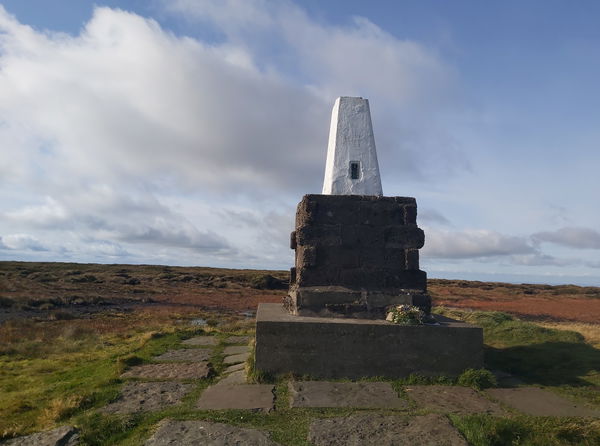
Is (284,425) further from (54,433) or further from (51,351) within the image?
(51,351)

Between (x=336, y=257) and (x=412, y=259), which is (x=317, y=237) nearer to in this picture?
(x=336, y=257)

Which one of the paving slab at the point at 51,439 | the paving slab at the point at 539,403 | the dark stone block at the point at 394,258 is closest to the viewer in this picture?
the paving slab at the point at 51,439

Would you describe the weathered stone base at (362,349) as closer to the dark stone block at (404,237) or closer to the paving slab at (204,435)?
the dark stone block at (404,237)

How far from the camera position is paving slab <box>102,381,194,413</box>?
5.89 m

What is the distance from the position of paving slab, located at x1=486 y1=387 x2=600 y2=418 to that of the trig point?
84cm

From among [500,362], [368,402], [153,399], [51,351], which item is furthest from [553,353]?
[51,351]

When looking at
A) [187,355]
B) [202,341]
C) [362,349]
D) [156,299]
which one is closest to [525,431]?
[362,349]

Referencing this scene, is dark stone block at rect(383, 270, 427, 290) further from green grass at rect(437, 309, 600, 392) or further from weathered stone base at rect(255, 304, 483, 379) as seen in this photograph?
green grass at rect(437, 309, 600, 392)

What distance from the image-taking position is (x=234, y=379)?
730 cm

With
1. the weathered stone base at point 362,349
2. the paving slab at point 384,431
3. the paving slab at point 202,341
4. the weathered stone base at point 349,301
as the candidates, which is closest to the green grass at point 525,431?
the paving slab at point 384,431

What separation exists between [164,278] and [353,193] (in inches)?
1749

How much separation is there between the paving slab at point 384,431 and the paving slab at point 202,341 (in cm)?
613

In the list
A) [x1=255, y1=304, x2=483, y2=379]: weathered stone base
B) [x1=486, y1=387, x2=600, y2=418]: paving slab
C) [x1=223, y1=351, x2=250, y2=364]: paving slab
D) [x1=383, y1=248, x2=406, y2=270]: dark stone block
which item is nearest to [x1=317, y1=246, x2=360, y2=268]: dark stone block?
[x1=383, y1=248, x2=406, y2=270]: dark stone block

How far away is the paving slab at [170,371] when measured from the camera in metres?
7.52
